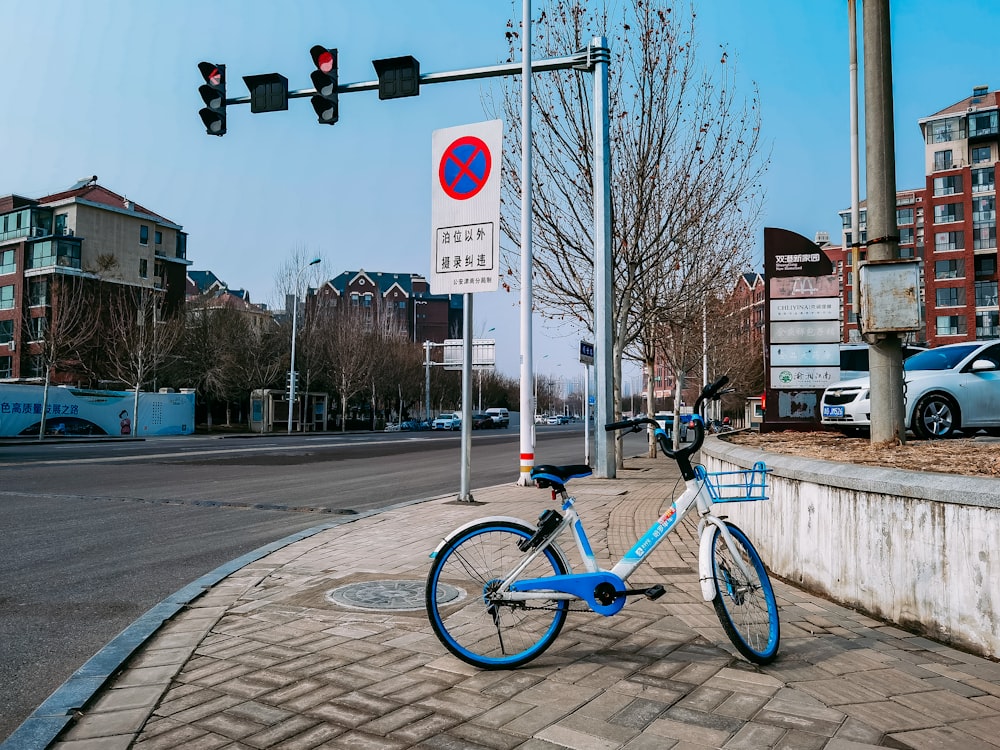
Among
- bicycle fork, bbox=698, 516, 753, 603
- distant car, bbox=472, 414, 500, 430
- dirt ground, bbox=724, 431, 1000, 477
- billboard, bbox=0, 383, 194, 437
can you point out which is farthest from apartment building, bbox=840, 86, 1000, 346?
bicycle fork, bbox=698, 516, 753, 603

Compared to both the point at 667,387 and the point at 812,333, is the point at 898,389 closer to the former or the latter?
the point at 812,333

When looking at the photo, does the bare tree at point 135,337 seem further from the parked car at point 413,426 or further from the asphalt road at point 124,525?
the asphalt road at point 124,525

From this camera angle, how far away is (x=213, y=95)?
11.6 metres

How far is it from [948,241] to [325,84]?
67203 millimetres

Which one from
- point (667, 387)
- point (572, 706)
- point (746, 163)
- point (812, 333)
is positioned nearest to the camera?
point (572, 706)

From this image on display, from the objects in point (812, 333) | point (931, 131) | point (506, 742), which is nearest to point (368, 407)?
point (931, 131)

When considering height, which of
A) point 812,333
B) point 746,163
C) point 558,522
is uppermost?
point 746,163

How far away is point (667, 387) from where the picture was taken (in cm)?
12369

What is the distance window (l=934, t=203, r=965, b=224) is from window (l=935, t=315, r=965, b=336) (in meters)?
7.90

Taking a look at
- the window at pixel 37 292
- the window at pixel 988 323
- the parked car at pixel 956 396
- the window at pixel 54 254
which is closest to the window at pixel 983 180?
the window at pixel 988 323

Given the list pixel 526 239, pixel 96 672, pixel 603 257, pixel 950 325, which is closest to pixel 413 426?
pixel 950 325

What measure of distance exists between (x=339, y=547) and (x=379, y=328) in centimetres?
6766

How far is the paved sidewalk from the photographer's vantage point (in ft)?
9.57

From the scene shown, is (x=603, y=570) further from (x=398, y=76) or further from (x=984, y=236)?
(x=984, y=236)
